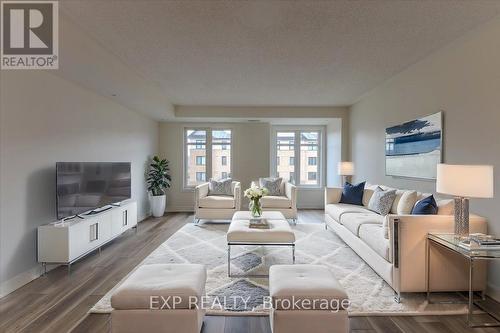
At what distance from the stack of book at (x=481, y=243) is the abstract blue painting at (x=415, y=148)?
123 cm

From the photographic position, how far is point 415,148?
398cm

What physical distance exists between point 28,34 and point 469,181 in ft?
13.9

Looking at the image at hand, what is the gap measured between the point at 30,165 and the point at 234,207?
358 centimetres

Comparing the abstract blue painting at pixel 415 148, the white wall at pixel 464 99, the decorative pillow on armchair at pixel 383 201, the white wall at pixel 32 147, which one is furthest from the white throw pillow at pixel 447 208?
the white wall at pixel 32 147

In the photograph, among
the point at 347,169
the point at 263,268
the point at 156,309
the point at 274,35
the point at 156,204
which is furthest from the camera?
the point at 156,204

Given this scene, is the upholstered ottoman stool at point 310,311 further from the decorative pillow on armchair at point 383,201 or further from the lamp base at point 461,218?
the decorative pillow on armchair at point 383,201

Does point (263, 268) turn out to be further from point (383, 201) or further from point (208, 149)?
point (208, 149)

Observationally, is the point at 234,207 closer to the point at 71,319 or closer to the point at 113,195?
the point at 113,195

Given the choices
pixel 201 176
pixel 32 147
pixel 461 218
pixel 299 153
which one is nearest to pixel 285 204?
pixel 299 153

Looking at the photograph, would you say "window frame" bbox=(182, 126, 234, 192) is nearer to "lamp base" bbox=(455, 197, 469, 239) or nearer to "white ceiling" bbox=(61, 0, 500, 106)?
"white ceiling" bbox=(61, 0, 500, 106)

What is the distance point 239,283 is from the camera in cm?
302

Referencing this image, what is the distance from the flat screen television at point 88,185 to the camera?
11.3ft

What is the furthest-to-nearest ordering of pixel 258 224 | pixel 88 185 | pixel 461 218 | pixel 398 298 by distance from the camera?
1. pixel 88 185
2. pixel 258 224
3. pixel 398 298
4. pixel 461 218

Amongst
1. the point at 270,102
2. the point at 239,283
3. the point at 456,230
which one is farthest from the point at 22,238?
the point at 270,102
